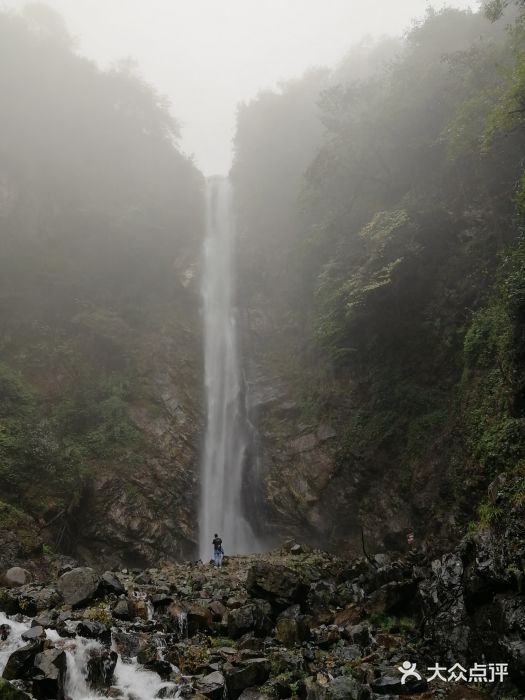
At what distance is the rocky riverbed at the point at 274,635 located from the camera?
6016 millimetres

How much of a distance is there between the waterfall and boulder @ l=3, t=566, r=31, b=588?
8117 millimetres

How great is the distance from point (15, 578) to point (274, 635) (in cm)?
672

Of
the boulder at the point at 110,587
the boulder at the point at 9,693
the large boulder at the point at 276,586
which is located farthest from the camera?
the boulder at the point at 110,587

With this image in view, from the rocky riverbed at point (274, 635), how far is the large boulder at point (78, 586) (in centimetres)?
3

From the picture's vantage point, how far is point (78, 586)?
356 inches

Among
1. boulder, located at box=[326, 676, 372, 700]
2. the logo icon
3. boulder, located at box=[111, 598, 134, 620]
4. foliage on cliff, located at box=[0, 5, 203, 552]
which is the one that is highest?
foliage on cliff, located at box=[0, 5, 203, 552]

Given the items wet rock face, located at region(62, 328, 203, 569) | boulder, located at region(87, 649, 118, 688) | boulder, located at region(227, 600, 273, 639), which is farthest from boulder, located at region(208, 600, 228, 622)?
wet rock face, located at region(62, 328, 203, 569)

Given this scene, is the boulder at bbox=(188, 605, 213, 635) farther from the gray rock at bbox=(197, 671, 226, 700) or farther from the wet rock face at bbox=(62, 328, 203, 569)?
the wet rock face at bbox=(62, 328, 203, 569)

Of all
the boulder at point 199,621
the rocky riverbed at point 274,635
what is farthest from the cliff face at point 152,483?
the boulder at point 199,621

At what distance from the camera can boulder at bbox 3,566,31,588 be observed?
10.5 meters

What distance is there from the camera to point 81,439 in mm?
18281

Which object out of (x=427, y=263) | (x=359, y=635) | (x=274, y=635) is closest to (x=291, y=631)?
(x=274, y=635)

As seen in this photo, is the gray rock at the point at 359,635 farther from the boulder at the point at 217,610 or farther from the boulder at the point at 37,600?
the boulder at the point at 37,600

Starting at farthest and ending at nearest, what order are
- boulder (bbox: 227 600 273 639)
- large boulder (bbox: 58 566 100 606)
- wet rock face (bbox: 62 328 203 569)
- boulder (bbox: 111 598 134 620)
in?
1. wet rock face (bbox: 62 328 203 569)
2. large boulder (bbox: 58 566 100 606)
3. boulder (bbox: 111 598 134 620)
4. boulder (bbox: 227 600 273 639)
